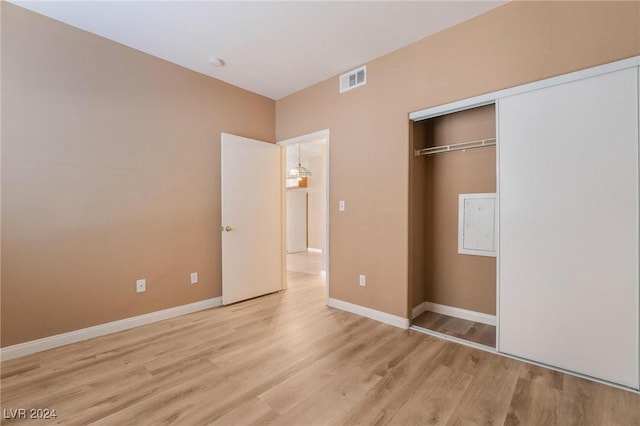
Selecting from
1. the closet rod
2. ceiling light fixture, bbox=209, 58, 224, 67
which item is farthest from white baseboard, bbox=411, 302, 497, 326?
ceiling light fixture, bbox=209, 58, 224, 67

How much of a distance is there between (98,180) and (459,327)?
3862 millimetres

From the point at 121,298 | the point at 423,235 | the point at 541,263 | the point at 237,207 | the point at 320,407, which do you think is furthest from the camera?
the point at 237,207

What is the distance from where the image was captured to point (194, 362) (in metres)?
2.17

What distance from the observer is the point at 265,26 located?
249 cm

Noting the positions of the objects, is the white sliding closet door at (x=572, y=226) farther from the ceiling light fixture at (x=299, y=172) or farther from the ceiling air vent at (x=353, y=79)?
the ceiling light fixture at (x=299, y=172)

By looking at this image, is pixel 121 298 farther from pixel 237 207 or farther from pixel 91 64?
pixel 91 64

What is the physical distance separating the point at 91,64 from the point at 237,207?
1.99 m

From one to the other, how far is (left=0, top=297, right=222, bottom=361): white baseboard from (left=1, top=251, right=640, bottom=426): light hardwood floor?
74 mm

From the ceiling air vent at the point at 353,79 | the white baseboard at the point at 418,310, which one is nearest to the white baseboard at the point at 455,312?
the white baseboard at the point at 418,310

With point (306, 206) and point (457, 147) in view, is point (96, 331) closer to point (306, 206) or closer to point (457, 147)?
A: point (457, 147)

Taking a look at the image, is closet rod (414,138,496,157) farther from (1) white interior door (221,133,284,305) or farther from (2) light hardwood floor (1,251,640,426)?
(1) white interior door (221,133,284,305)

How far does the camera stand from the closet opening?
2.85 meters

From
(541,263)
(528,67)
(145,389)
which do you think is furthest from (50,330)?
(528,67)

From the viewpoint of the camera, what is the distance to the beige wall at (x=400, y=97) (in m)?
1.95
